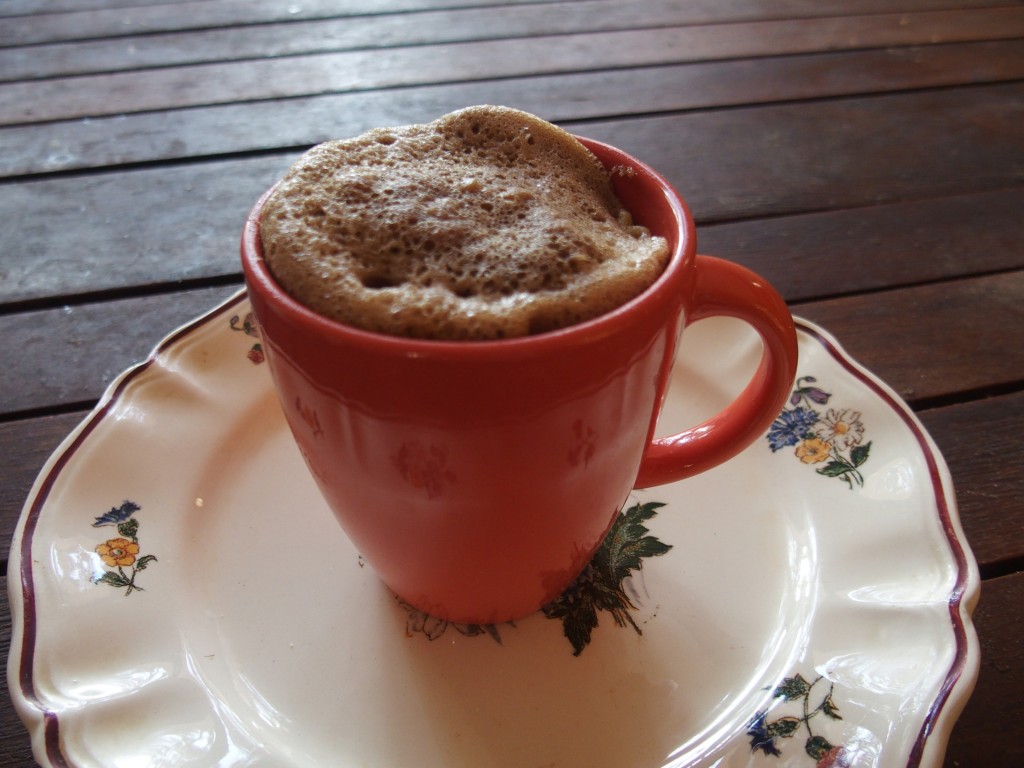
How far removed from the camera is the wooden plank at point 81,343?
0.86 meters

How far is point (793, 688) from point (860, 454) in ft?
0.84

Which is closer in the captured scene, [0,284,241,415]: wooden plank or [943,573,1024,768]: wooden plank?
[943,573,1024,768]: wooden plank

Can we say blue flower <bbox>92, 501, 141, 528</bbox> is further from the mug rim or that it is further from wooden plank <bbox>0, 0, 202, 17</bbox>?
wooden plank <bbox>0, 0, 202, 17</bbox>

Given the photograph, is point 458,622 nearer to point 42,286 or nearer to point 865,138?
point 42,286

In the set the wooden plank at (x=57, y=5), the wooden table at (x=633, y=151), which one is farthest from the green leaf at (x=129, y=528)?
the wooden plank at (x=57, y=5)

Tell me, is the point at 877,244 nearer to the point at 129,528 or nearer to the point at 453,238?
the point at 453,238

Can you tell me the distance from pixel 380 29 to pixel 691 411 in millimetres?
1266

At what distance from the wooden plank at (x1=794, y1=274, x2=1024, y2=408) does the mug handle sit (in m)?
0.37

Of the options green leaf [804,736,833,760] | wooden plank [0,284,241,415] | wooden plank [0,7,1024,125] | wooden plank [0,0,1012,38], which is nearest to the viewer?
green leaf [804,736,833,760]

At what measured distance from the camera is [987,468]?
79cm

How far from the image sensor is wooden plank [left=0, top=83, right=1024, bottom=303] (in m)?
1.05

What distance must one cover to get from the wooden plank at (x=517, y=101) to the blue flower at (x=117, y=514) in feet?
2.58

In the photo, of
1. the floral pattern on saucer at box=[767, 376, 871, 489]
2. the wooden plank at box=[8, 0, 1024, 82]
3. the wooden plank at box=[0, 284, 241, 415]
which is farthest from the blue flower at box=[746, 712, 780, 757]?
the wooden plank at box=[8, 0, 1024, 82]

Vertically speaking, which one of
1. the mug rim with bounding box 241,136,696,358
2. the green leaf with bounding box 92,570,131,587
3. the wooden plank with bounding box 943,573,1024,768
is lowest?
the wooden plank with bounding box 943,573,1024,768
